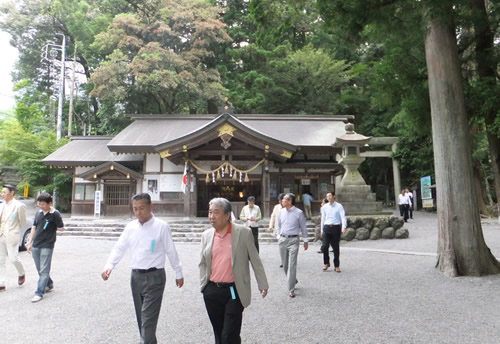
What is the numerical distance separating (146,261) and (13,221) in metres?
3.60

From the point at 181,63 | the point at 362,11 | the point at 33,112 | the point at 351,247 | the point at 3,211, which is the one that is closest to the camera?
the point at 3,211

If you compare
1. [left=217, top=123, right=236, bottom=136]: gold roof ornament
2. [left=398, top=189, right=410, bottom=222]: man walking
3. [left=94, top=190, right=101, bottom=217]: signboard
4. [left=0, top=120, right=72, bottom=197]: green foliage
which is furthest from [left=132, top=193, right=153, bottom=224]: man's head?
[left=0, top=120, right=72, bottom=197]: green foliage

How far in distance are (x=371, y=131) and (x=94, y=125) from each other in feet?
82.6

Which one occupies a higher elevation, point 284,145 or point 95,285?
point 284,145

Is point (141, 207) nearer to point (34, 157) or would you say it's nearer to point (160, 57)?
point (160, 57)

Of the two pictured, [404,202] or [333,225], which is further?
[404,202]

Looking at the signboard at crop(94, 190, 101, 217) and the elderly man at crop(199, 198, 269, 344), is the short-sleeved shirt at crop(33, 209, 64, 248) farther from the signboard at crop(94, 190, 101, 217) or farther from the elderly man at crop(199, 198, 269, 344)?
the signboard at crop(94, 190, 101, 217)

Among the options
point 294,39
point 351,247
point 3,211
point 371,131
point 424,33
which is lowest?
point 351,247

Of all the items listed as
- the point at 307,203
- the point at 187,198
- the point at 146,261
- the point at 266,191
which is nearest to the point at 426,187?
the point at 307,203

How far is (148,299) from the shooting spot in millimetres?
2959

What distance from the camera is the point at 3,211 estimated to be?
5.29 m

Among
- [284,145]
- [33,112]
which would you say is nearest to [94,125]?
[33,112]

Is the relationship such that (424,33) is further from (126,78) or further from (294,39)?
(294,39)

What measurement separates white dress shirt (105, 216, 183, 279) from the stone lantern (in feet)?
31.4
